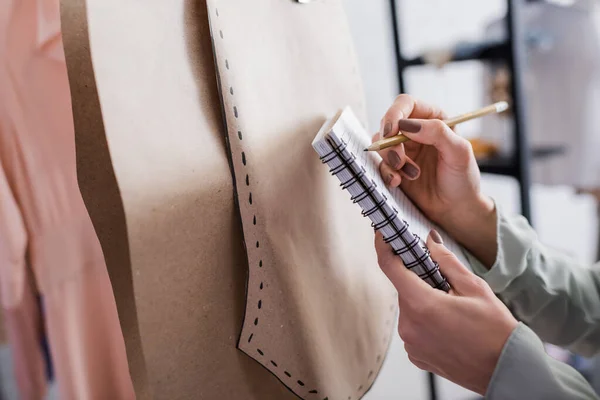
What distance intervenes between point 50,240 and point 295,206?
34 centimetres

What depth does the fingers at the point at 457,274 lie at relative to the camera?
41cm

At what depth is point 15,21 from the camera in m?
0.49

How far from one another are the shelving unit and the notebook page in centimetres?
31

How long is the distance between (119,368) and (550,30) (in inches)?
56.8

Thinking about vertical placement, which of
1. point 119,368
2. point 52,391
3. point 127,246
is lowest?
point 52,391

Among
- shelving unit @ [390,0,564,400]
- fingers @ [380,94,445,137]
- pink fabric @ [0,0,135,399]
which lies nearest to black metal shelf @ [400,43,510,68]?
shelving unit @ [390,0,564,400]

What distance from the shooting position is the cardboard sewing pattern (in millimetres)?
410

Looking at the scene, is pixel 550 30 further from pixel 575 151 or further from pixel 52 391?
pixel 52 391

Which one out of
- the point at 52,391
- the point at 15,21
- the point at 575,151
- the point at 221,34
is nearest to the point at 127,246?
the point at 221,34

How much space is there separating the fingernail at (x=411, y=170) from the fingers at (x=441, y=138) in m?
0.03

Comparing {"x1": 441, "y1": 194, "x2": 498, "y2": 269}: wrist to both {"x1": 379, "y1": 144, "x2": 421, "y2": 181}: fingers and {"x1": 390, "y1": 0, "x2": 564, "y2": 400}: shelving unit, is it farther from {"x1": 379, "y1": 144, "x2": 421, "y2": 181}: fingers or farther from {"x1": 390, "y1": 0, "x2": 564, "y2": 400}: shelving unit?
{"x1": 390, "y1": 0, "x2": 564, "y2": 400}: shelving unit

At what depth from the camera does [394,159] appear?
0.51m

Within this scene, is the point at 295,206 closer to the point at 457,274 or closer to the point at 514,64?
the point at 457,274

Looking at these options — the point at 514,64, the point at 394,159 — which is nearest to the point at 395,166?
the point at 394,159
